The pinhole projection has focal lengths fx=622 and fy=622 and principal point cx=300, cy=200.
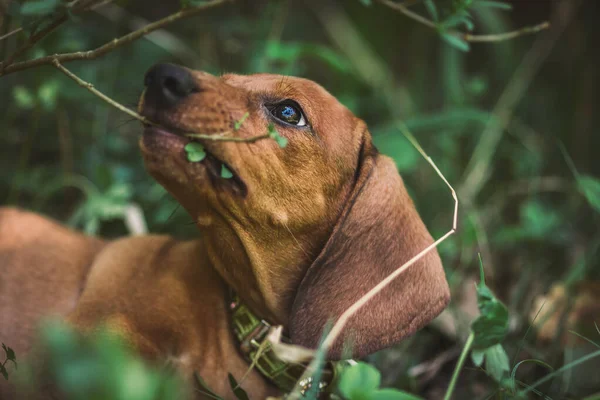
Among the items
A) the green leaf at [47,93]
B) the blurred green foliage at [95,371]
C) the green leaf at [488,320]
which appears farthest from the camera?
the green leaf at [47,93]

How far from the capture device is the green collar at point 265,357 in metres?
2.59

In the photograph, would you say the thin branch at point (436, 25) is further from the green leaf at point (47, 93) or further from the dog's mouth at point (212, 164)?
the green leaf at point (47, 93)

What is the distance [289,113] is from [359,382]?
1.46 m

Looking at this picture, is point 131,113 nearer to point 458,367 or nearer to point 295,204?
point 295,204

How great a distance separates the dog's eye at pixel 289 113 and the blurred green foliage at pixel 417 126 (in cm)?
70

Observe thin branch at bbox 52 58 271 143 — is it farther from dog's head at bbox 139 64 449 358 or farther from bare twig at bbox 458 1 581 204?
bare twig at bbox 458 1 581 204

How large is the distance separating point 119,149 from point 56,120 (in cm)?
50

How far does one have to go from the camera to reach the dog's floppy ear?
2.43m

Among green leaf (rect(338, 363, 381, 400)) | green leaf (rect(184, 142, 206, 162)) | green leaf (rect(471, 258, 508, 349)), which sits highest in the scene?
green leaf (rect(184, 142, 206, 162))

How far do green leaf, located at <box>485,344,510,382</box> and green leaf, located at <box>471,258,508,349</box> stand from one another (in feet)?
0.22

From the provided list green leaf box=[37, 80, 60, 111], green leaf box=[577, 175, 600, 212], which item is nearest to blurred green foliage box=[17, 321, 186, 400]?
green leaf box=[577, 175, 600, 212]

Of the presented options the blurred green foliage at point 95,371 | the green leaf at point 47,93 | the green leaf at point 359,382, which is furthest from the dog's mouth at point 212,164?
the green leaf at point 47,93

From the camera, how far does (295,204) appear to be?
8.55ft

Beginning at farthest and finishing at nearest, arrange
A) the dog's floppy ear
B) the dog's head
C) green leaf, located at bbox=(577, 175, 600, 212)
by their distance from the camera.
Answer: green leaf, located at bbox=(577, 175, 600, 212) < the dog's floppy ear < the dog's head
